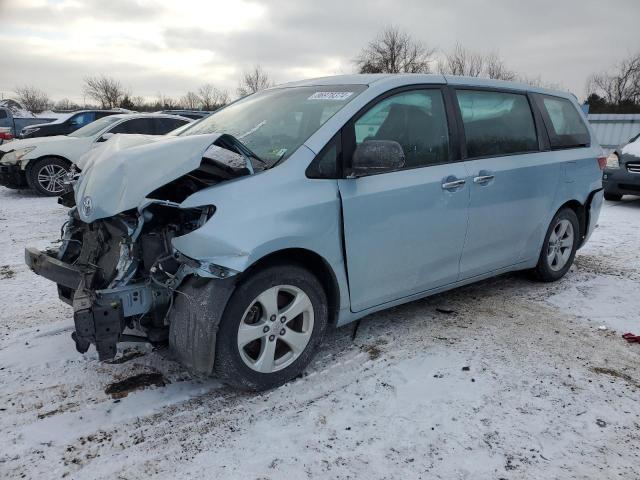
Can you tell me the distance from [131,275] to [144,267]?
3.2 inches

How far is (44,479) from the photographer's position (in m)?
2.19

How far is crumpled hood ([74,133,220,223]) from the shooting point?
2.60m

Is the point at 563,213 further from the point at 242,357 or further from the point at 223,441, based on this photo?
the point at 223,441

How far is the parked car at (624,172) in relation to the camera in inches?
366

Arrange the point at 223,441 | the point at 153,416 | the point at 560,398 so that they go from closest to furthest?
the point at 223,441 < the point at 153,416 < the point at 560,398

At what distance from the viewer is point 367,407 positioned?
2.74 metres

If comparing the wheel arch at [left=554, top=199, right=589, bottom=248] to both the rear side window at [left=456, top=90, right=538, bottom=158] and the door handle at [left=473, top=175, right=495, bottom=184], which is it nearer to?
the rear side window at [left=456, top=90, right=538, bottom=158]

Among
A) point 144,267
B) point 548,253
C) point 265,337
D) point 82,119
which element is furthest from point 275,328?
point 82,119

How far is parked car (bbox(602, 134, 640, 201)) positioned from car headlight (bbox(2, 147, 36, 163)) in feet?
35.4

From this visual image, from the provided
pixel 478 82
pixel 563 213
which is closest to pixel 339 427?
pixel 478 82

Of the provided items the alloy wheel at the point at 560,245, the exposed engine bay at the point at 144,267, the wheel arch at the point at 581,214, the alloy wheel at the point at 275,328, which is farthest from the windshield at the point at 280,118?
the wheel arch at the point at 581,214

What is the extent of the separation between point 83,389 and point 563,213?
4.24 m

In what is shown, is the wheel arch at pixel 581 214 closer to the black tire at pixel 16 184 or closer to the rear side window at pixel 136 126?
the rear side window at pixel 136 126

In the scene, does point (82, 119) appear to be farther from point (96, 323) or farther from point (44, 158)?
point (96, 323)
